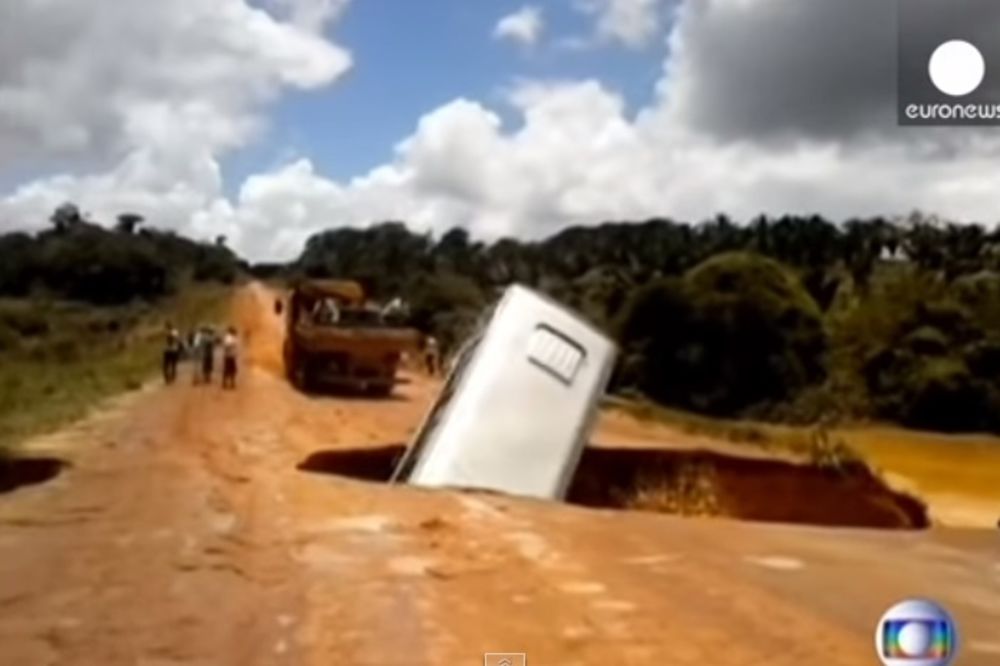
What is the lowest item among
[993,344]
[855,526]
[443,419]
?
[855,526]

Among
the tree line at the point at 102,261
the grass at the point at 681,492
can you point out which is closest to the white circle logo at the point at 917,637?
the tree line at the point at 102,261

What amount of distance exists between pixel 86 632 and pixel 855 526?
10.8 feet

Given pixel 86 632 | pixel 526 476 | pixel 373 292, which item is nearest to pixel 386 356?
pixel 373 292

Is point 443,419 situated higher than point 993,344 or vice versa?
point 993,344

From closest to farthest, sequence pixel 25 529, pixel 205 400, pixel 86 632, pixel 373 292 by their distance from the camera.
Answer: pixel 86 632, pixel 25 529, pixel 205 400, pixel 373 292

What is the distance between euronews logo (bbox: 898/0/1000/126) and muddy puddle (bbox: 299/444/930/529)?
2333mm

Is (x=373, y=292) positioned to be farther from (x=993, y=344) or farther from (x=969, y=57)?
(x=969, y=57)

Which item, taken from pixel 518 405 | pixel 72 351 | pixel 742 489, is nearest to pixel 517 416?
pixel 518 405

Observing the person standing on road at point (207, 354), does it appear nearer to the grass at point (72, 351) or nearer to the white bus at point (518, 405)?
the grass at point (72, 351)

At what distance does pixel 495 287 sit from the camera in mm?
4121

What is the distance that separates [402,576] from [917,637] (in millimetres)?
967

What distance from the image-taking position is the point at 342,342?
19.4 feet

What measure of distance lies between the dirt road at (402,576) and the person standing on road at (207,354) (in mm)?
301

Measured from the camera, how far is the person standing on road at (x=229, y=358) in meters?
4.58
